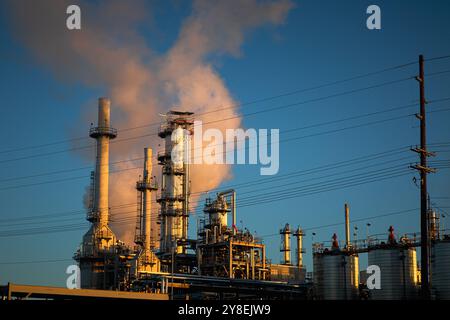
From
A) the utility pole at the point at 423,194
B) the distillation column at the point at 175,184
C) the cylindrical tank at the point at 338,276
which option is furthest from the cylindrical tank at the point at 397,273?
the distillation column at the point at 175,184

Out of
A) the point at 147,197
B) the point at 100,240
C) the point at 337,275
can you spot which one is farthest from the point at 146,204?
the point at 337,275

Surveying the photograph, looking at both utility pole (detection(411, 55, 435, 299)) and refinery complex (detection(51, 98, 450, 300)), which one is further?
refinery complex (detection(51, 98, 450, 300))

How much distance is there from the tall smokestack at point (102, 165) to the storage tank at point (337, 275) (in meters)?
25.6

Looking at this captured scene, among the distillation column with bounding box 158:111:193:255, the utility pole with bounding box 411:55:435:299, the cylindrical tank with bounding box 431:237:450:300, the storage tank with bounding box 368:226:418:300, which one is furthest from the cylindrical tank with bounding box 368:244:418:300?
the distillation column with bounding box 158:111:193:255

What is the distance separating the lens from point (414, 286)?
5372 centimetres

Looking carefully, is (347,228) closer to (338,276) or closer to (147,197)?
(338,276)

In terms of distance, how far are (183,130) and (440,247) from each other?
39.6m

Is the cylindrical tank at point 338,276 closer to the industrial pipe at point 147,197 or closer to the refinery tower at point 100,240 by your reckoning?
the refinery tower at point 100,240

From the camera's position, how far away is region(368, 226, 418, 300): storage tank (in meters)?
53.6

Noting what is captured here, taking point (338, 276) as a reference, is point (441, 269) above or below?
above

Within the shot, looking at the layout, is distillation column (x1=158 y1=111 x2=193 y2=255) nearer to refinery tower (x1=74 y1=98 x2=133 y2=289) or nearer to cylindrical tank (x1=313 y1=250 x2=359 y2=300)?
refinery tower (x1=74 y1=98 x2=133 y2=289)

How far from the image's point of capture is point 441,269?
5116 centimetres

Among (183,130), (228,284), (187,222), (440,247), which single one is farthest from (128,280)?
(440,247)

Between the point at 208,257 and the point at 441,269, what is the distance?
30053 mm
